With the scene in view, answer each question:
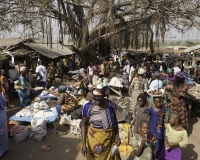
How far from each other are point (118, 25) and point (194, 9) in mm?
4055

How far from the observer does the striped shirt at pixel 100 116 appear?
2.57 meters

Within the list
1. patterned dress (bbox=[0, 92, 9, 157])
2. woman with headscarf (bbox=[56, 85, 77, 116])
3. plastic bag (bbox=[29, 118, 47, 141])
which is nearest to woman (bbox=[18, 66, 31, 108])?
woman with headscarf (bbox=[56, 85, 77, 116])

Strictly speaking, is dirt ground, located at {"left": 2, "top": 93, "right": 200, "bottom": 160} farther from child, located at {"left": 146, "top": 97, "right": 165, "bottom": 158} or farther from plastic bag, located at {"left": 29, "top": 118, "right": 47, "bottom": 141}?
child, located at {"left": 146, "top": 97, "right": 165, "bottom": 158}

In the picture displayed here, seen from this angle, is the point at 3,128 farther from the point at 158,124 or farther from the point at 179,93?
the point at 179,93

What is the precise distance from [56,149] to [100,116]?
236cm

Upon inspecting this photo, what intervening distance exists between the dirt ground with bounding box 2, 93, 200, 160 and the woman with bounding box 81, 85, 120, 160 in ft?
4.83

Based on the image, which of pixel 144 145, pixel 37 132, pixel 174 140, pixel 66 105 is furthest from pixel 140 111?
pixel 37 132

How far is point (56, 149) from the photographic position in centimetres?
439

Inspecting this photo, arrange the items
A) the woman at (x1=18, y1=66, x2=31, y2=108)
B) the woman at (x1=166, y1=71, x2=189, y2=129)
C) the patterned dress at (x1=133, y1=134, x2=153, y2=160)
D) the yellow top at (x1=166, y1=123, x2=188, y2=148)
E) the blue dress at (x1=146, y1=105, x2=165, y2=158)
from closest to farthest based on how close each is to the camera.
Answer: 1. the patterned dress at (x1=133, y1=134, x2=153, y2=160)
2. the yellow top at (x1=166, y1=123, x2=188, y2=148)
3. the blue dress at (x1=146, y1=105, x2=165, y2=158)
4. the woman at (x1=166, y1=71, x2=189, y2=129)
5. the woman at (x1=18, y1=66, x2=31, y2=108)

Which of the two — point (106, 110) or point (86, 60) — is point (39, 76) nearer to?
point (86, 60)

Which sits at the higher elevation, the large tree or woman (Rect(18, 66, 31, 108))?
the large tree

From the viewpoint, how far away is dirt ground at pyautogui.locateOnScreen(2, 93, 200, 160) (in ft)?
13.4

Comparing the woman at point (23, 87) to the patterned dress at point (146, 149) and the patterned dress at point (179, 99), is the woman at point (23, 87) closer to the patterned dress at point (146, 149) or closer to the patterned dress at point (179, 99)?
the patterned dress at point (179, 99)

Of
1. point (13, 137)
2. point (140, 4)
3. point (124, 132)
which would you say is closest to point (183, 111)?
point (124, 132)
